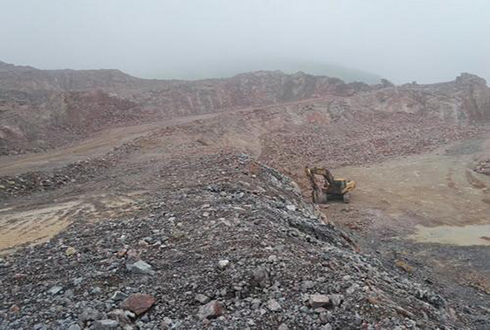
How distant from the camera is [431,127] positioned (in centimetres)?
3066

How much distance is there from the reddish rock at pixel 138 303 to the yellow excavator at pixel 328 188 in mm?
11578

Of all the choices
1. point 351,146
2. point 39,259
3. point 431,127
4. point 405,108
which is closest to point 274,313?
point 39,259

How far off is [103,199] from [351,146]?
18814mm

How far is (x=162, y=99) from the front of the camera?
32.9 metres

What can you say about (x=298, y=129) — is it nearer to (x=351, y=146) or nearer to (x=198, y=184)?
(x=351, y=146)

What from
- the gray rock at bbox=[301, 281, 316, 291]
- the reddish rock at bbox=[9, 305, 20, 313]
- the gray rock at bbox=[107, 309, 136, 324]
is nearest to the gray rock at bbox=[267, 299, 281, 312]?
the gray rock at bbox=[301, 281, 316, 291]

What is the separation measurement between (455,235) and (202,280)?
10.9m

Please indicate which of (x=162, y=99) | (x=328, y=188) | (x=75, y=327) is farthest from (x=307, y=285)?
(x=162, y=99)

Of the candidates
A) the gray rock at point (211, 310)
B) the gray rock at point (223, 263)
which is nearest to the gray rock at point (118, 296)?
the gray rock at point (211, 310)

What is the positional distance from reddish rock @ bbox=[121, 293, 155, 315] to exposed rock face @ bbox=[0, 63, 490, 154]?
15.9 metres

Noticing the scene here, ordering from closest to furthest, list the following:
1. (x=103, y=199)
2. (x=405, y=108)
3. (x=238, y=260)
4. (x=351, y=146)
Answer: (x=238, y=260) → (x=103, y=199) → (x=351, y=146) → (x=405, y=108)

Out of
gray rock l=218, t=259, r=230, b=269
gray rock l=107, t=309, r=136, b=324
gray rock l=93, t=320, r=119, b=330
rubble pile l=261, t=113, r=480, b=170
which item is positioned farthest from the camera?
rubble pile l=261, t=113, r=480, b=170

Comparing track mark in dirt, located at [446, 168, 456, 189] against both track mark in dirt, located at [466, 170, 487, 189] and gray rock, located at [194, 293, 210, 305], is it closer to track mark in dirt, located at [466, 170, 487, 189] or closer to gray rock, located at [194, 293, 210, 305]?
track mark in dirt, located at [466, 170, 487, 189]

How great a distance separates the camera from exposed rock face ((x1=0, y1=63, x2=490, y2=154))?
22.8 m
